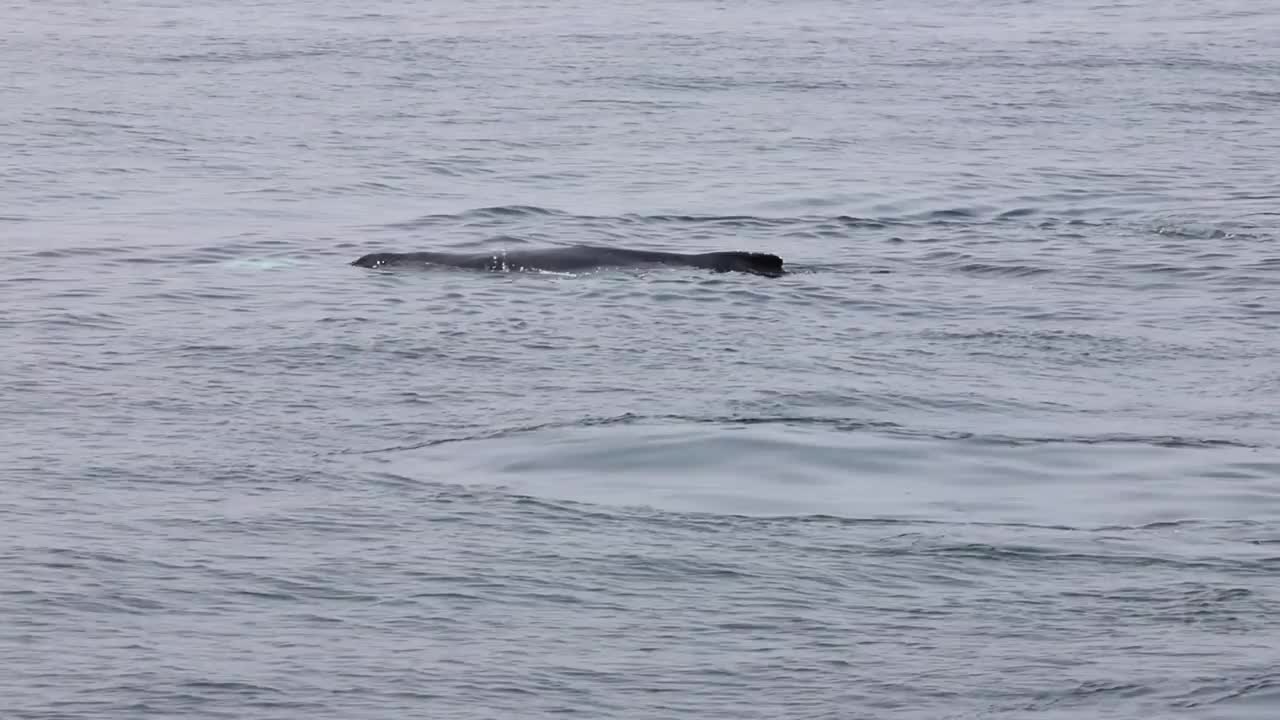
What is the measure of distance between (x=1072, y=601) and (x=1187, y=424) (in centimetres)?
275

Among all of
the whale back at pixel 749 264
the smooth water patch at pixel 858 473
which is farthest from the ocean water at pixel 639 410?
the whale back at pixel 749 264

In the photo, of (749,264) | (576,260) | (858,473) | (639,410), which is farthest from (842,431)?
(576,260)

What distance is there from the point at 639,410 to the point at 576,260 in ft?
12.1

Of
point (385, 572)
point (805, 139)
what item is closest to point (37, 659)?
point (385, 572)

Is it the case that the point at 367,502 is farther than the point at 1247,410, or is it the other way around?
the point at 1247,410

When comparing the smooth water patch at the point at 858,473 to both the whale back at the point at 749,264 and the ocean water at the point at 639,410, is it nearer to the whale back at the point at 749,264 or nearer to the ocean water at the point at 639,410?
the ocean water at the point at 639,410

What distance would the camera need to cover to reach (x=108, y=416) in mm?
9867

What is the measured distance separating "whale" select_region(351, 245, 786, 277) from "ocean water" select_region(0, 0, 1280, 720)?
21cm

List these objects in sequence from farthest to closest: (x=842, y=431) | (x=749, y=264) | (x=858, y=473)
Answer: (x=749, y=264) < (x=842, y=431) < (x=858, y=473)

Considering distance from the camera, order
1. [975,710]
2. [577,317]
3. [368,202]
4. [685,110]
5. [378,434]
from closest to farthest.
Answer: [975,710] → [378,434] → [577,317] → [368,202] → [685,110]

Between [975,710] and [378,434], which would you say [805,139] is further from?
[975,710]

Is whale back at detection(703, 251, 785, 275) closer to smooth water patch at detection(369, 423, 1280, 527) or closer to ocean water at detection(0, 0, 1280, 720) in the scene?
ocean water at detection(0, 0, 1280, 720)

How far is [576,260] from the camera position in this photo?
44.4 ft

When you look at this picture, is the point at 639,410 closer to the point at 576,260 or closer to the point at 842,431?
the point at 842,431
